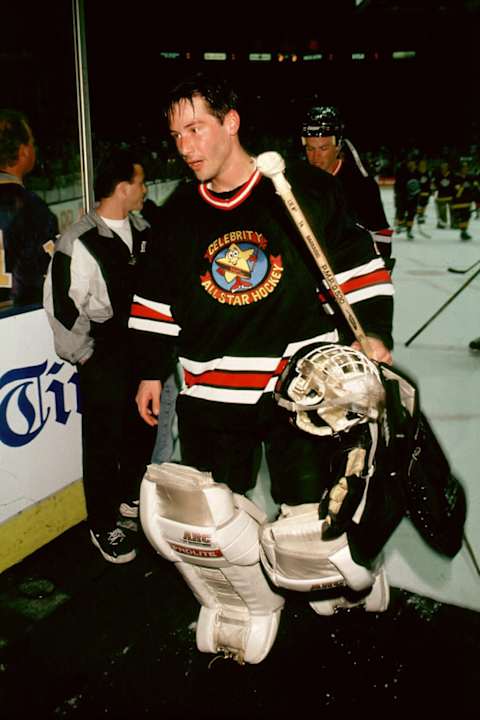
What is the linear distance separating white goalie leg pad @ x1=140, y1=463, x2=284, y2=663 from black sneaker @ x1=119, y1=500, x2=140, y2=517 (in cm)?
80

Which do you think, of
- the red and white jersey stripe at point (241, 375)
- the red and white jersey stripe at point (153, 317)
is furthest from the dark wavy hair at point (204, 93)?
the red and white jersey stripe at point (241, 375)

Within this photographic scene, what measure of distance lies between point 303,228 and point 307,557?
32.0 inches

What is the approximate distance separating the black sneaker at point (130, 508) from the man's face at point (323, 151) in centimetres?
174

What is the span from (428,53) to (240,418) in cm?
3495

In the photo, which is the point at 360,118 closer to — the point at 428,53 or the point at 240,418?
the point at 428,53

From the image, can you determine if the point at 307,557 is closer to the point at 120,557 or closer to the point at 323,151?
the point at 120,557

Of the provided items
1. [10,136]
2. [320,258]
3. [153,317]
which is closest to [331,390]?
[320,258]

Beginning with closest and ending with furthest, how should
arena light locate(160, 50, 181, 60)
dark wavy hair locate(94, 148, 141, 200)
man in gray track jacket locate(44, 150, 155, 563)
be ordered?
man in gray track jacket locate(44, 150, 155, 563) → dark wavy hair locate(94, 148, 141, 200) → arena light locate(160, 50, 181, 60)

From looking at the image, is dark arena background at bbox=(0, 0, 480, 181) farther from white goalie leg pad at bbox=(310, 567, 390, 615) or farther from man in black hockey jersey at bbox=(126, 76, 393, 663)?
white goalie leg pad at bbox=(310, 567, 390, 615)

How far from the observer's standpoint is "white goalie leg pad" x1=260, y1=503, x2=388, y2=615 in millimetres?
1586

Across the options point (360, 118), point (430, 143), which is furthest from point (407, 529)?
point (430, 143)

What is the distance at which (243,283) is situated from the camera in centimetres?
173

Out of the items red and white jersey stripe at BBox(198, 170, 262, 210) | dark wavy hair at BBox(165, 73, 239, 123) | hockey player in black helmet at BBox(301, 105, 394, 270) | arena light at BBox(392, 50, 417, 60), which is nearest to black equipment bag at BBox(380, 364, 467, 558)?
red and white jersey stripe at BBox(198, 170, 262, 210)

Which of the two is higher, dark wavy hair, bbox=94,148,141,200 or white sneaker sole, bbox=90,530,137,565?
dark wavy hair, bbox=94,148,141,200
